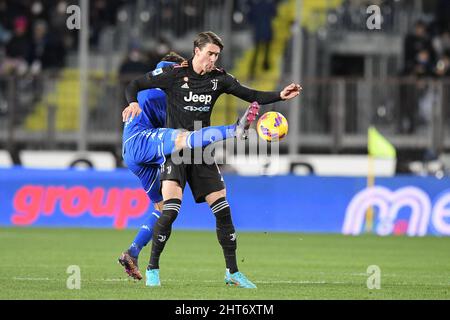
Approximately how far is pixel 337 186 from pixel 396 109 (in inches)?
127

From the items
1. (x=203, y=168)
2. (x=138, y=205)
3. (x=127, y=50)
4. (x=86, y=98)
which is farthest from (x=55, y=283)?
(x=127, y=50)

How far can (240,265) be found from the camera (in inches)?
568

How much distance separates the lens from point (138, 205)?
20.9 m

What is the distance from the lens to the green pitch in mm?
10905

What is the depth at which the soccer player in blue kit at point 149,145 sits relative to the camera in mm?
11656

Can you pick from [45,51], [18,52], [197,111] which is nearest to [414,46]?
[45,51]

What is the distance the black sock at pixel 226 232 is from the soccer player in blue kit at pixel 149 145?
678 mm

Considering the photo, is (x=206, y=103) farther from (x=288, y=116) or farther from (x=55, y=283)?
(x=288, y=116)

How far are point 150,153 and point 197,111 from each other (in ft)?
2.43

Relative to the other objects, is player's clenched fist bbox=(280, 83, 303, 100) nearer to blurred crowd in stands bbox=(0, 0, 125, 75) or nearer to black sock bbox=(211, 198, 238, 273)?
black sock bbox=(211, 198, 238, 273)
